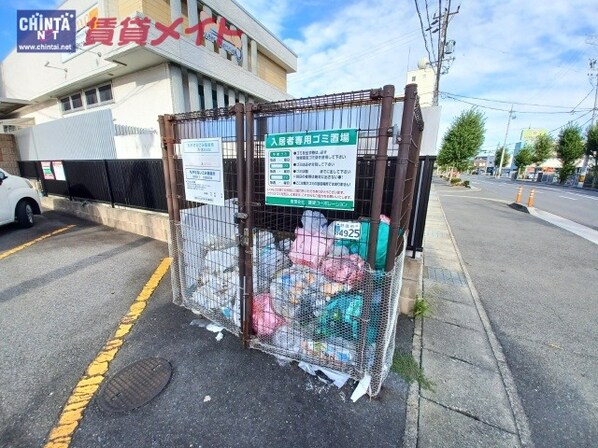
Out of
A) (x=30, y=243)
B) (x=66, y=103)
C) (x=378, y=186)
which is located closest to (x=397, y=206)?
(x=378, y=186)

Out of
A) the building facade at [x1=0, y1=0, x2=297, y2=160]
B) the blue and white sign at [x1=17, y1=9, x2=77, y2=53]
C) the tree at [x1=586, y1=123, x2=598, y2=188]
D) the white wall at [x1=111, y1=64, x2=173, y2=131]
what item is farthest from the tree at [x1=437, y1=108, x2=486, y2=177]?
the blue and white sign at [x1=17, y1=9, x2=77, y2=53]

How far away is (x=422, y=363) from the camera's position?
2.30m

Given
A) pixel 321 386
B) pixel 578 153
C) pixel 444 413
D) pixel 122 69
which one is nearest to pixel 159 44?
pixel 122 69

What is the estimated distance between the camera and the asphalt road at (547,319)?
188 centimetres

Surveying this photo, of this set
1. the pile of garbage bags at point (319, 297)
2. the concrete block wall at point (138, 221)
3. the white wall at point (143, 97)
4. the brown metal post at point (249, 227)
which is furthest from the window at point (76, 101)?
the pile of garbage bags at point (319, 297)

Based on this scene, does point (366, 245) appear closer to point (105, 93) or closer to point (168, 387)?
point (168, 387)

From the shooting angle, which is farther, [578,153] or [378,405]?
[578,153]

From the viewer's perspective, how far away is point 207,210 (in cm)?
285

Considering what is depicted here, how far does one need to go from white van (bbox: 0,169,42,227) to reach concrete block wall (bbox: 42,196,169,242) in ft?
3.20

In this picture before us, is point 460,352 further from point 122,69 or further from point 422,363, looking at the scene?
point 122,69

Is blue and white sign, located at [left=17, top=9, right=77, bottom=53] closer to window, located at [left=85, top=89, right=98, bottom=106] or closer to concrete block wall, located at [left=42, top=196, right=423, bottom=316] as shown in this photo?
window, located at [left=85, top=89, right=98, bottom=106]

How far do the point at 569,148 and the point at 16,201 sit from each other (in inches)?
1598

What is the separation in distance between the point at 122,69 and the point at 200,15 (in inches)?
144

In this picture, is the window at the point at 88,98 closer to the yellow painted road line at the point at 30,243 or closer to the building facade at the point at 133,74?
the building facade at the point at 133,74
